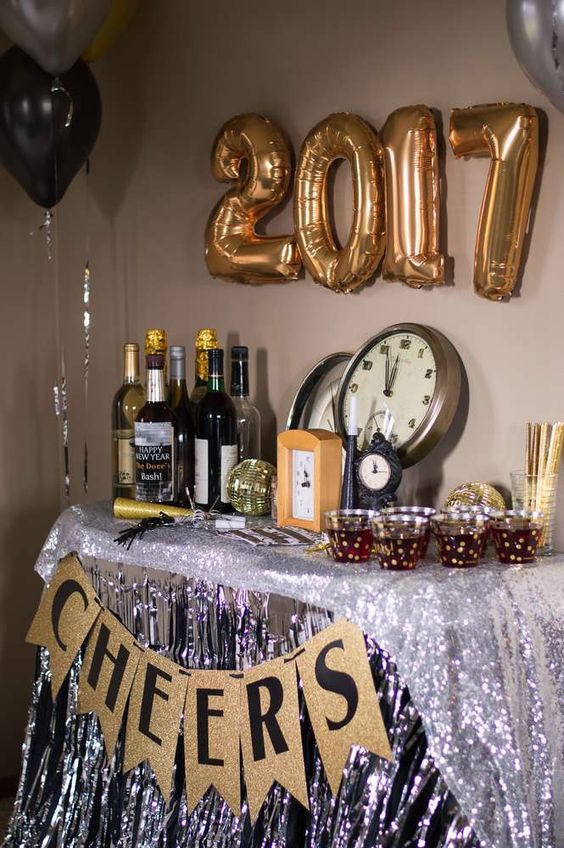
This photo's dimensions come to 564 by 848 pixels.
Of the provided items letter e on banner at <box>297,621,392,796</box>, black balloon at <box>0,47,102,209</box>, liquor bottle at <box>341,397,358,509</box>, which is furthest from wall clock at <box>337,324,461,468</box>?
black balloon at <box>0,47,102,209</box>

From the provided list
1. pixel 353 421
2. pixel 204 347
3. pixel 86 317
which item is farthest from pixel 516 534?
pixel 86 317

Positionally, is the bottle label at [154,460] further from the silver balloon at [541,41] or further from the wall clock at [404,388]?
the silver balloon at [541,41]

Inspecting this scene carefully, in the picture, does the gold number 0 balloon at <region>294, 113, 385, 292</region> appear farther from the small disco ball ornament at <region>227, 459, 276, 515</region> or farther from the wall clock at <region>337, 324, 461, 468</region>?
the small disco ball ornament at <region>227, 459, 276, 515</region>

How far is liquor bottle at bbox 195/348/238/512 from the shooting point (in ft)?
7.03

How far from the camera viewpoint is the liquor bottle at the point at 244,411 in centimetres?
217

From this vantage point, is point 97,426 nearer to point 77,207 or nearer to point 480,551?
point 77,207

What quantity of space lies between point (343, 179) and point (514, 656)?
1037 millimetres

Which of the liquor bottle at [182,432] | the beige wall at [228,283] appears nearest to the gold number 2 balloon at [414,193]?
the beige wall at [228,283]

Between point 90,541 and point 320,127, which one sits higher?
point 320,127

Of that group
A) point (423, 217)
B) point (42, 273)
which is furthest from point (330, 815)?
point (42, 273)

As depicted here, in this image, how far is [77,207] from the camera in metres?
2.84

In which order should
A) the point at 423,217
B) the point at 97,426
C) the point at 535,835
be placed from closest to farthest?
the point at 535,835 < the point at 423,217 < the point at 97,426

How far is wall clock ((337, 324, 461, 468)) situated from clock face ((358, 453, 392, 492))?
10 cm

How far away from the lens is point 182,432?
2.23 metres
